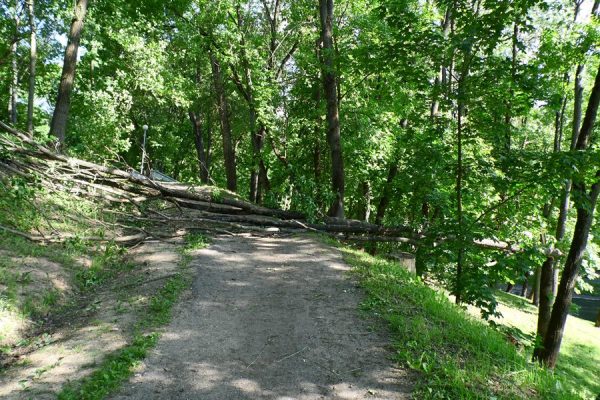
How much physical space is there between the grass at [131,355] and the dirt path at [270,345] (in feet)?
0.37

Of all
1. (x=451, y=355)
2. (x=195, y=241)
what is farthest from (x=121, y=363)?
(x=195, y=241)

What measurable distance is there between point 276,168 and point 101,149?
6826 mm

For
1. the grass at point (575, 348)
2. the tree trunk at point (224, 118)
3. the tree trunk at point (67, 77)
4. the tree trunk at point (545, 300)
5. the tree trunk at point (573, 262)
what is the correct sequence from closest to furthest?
the tree trunk at point (573, 262), the tree trunk at point (545, 300), the grass at point (575, 348), the tree trunk at point (67, 77), the tree trunk at point (224, 118)

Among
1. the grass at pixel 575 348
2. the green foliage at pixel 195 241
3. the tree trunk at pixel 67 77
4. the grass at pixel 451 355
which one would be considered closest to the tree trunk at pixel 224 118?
the tree trunk at pixel 67 77

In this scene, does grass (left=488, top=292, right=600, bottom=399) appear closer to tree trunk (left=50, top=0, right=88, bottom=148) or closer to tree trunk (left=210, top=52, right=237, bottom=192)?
tree trunk (left=50, top=0, right=88, bottom=148)

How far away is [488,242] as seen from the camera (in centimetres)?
1098

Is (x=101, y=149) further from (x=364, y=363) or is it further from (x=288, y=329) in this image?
(x=364, y=363)

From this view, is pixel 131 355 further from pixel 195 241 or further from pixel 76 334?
pixel 195 241

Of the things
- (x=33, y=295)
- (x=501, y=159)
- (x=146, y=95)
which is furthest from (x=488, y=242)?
(x=146, y=95)

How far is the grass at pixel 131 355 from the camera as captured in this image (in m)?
3.31

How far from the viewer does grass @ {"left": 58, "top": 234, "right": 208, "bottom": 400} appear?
130 inches

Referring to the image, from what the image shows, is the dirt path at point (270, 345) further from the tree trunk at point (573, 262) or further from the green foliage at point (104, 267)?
the tree trunk at point (573, 262)

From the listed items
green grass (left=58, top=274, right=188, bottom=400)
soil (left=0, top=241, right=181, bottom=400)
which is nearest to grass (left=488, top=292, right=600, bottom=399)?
green grass (left=58, top=274, right=188, bottom=400)

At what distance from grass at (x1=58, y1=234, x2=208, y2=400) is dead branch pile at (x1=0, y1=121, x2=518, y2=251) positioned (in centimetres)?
271
